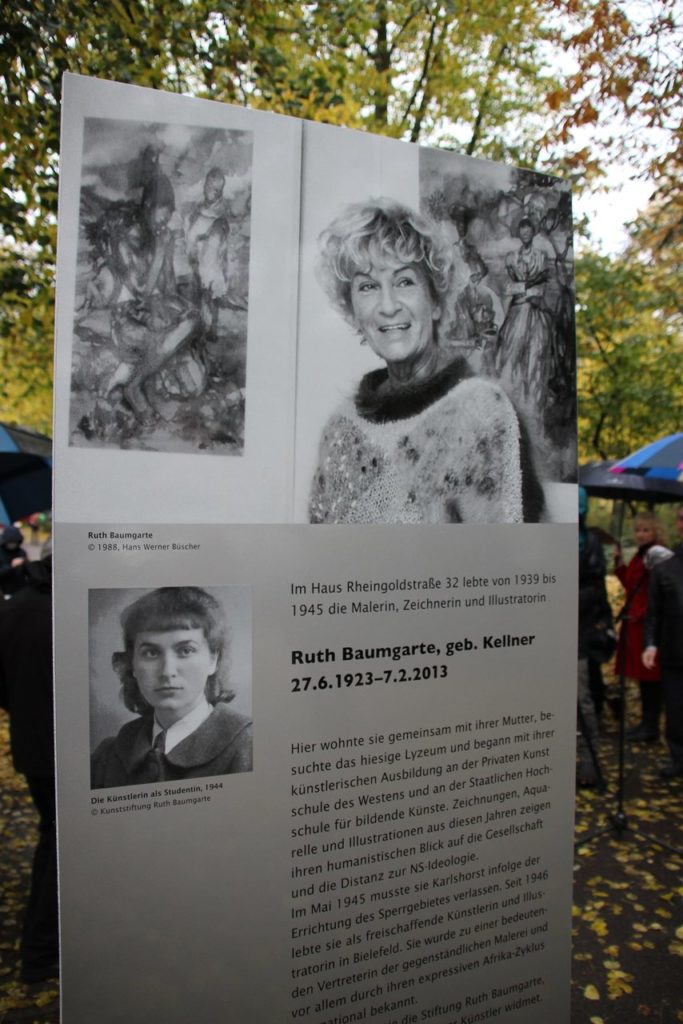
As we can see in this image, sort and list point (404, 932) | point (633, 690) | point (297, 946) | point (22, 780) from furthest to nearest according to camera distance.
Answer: point (633, 690)
point (22, 780)
point (404, 932)
point (297, 946)

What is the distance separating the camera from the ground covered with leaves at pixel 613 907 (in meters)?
3.98

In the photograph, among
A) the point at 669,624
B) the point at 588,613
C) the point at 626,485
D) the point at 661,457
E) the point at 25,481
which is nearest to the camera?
the point at 661,457

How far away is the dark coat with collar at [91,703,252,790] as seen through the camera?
1820 mm

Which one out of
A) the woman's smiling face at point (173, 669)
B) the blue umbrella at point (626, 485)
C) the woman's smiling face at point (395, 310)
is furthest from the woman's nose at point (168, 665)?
the blue umbrella at point (626, 485)

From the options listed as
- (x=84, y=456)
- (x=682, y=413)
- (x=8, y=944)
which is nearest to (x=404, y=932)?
(x=84, y=456)

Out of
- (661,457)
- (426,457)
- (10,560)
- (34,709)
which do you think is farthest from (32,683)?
(10,560)

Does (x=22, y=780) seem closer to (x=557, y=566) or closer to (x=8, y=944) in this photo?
(x=8, y=944)

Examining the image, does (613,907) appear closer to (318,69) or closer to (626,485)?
(626,485)

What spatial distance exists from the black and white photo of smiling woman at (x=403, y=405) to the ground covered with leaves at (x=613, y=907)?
3016mm

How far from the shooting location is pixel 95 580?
1811 millimetres

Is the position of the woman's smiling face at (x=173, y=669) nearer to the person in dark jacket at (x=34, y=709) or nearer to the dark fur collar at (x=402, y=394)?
the dark fur collar at (x=402, y=394)

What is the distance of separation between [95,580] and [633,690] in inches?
430

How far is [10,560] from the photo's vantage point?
33.8ft

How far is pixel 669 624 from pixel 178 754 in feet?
18.3
